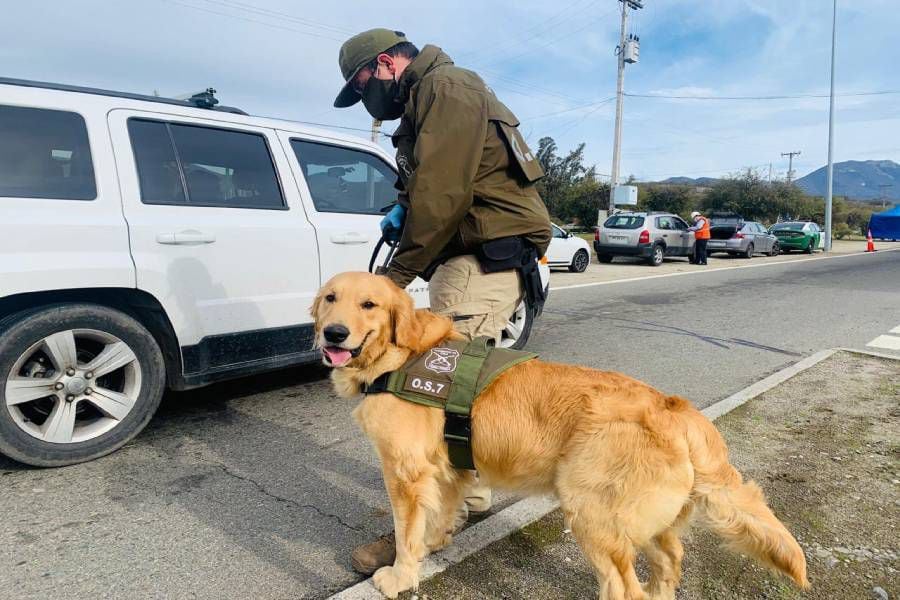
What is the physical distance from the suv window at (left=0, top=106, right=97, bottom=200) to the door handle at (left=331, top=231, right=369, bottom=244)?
1548 millimetres

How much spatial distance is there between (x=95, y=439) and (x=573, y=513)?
9.14 ft

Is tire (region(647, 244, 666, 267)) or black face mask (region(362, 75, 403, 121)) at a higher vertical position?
black face mask (region(362, 75, 403, 121))

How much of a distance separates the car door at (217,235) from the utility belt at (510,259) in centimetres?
152

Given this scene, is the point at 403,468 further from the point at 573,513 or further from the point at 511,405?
the point at 573,513

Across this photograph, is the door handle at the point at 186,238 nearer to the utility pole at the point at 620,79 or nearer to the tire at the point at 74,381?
the tire at the point at 74,381

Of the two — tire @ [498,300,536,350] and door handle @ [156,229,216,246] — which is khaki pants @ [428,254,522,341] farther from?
tire @ [498,300,536,350]

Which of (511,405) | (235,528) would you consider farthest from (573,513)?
(235,528)

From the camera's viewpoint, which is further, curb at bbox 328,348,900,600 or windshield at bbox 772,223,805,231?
windshield at bbox 772,223,805,231

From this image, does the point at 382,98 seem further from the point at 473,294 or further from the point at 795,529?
the point at 795,529

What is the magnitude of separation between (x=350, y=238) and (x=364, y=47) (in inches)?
69.9

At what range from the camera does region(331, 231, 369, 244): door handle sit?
13.7ft

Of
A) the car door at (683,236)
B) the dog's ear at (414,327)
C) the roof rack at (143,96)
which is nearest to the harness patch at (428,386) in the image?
the dog's ear at (414,327)

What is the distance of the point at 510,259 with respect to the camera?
8.73 ft

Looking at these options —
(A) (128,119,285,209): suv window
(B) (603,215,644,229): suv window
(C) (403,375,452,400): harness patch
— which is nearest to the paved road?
(C) (403,375,452,400): harness patch
